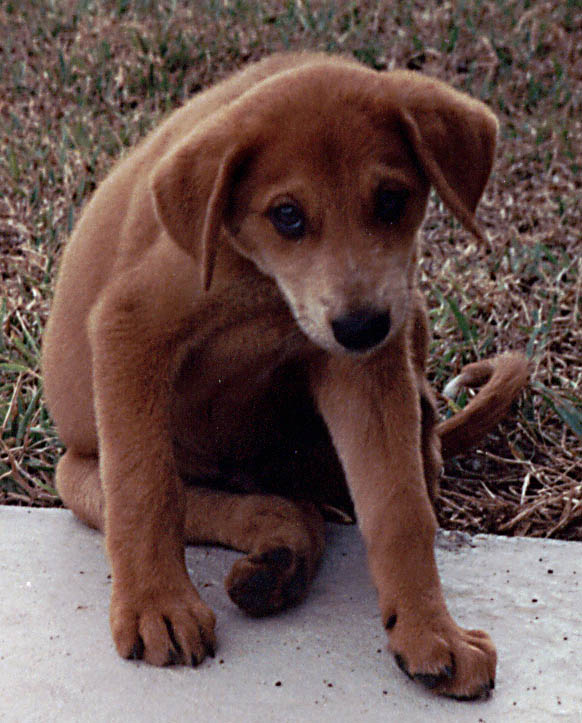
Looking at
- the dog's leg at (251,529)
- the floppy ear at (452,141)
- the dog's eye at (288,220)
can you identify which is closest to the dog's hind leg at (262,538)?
the dog's leg at (251,529)

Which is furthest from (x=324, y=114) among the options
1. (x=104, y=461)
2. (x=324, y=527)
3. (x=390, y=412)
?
(x=324, y=527)

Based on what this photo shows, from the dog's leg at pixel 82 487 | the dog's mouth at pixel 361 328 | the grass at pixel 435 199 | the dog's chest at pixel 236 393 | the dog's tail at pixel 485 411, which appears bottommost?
the grass at pixel 435 199

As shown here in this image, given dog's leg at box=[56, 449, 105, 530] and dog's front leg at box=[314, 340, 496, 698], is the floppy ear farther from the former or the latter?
dog's leg at box=[56, 449, 105, 530]

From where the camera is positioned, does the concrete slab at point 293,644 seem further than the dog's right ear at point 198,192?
No

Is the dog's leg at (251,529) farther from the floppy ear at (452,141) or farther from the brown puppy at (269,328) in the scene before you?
the floppy ear at (452,141)

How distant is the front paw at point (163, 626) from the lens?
95.9 inches

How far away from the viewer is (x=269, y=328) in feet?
8.82

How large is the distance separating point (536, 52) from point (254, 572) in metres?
4.71

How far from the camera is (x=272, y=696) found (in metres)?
2.35

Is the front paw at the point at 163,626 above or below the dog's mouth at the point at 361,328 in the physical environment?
below

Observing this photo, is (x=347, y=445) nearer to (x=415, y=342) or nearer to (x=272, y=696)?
(x=415, y=342)

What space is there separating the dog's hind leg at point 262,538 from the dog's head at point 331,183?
1.88 ft

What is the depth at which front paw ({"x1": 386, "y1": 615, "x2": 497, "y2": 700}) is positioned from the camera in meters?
2.36

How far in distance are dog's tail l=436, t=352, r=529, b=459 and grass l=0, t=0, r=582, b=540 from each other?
0.50ft
